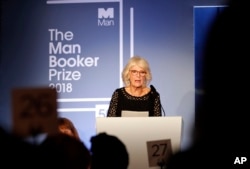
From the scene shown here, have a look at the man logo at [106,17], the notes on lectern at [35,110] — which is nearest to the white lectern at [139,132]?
the notes on lectern at [35,110]

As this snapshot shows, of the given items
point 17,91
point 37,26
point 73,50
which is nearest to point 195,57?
point 73,50

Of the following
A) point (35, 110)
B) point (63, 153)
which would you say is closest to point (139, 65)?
point (35, 110)

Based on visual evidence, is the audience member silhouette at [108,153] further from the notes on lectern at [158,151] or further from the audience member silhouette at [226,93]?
the audience member silhouette at [226,93]

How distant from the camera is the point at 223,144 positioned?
3.60 metres

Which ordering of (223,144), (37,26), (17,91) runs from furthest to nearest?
(37,26) → (223,144) → (17,91)

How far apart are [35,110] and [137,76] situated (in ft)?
6.75

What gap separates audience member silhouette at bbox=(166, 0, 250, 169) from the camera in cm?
360

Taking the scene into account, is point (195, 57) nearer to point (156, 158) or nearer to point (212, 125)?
point (212, 125)

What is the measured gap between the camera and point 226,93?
11.9 feet

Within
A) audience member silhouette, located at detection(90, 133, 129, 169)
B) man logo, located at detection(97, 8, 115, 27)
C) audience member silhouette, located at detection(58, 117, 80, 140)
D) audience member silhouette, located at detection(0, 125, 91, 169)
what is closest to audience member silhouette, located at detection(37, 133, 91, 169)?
audience member silhouette, located at detection(0, 125, 91, 169)

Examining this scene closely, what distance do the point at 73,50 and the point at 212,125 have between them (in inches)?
47.7

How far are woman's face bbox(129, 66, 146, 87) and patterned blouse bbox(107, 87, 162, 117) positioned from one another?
3.8 inches

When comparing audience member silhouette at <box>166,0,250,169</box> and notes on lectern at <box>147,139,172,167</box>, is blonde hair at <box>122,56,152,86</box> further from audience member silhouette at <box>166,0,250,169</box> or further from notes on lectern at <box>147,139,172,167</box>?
notes on lectern at <box>147,139,172,167</box>

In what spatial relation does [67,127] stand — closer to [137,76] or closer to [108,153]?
[137,76]
